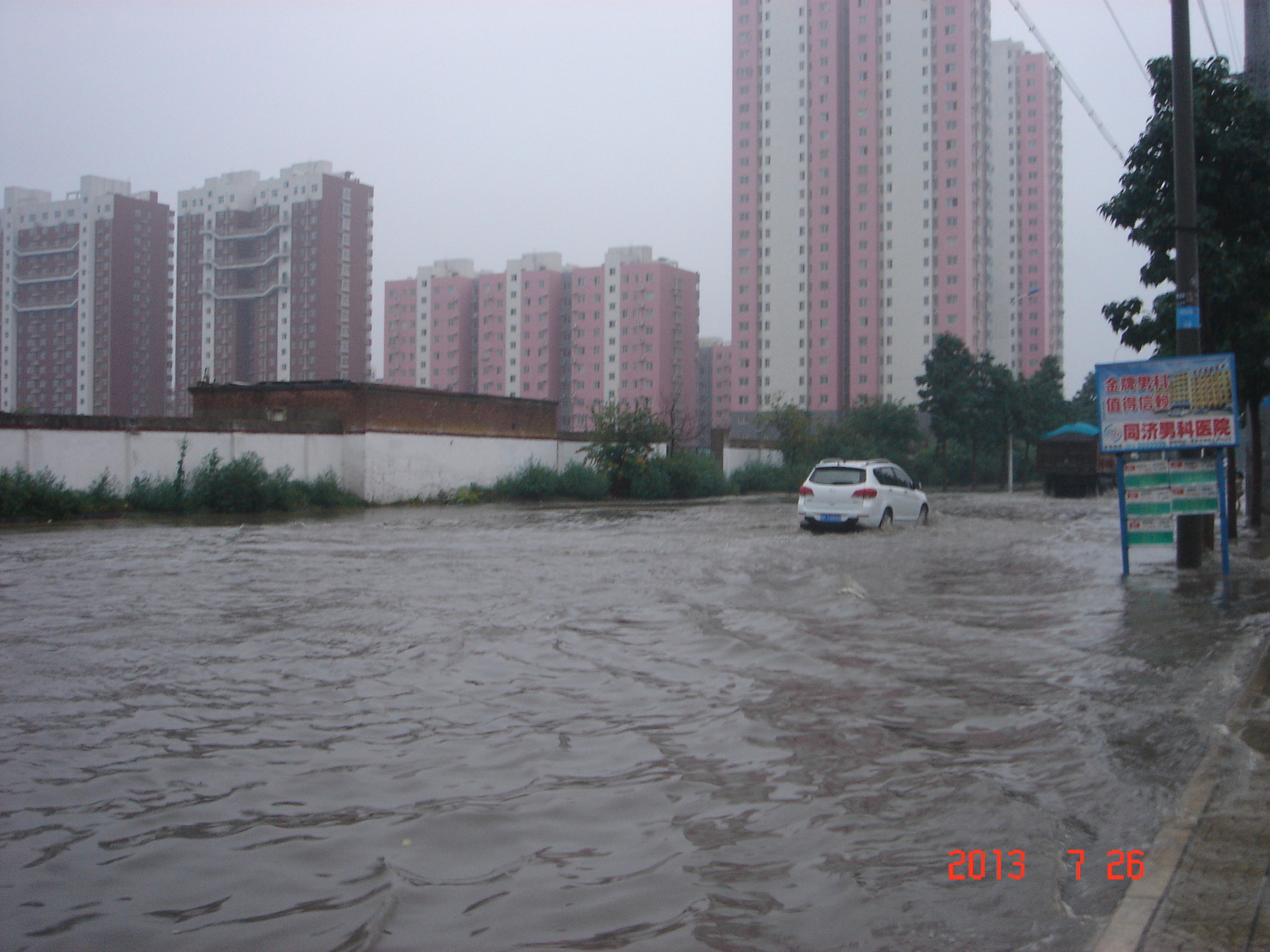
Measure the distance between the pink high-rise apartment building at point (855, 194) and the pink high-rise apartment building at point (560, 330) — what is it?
991 cm

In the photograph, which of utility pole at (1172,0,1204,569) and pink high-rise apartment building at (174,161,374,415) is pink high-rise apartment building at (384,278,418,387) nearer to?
pink high-rise apartment building at (174,161,374,415)

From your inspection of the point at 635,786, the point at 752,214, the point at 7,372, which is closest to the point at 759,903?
the point at 635,786

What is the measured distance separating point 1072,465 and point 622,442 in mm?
16499

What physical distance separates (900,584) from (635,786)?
8.09 metres

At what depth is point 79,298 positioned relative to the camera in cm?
7744

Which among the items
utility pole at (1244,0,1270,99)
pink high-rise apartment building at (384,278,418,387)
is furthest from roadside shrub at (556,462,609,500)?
pink high-rise apartment building at (384,278,418,387)

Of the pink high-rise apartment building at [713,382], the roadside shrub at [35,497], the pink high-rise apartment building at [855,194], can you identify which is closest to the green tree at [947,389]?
→ the pink high-rise apartment building at [855,194]

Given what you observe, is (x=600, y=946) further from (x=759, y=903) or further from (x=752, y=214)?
(x=752, y=214)

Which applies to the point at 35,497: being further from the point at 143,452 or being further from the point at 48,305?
the point at 48,305

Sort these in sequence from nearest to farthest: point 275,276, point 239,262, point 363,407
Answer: point 363,407 < point 275,276 < point 239,262

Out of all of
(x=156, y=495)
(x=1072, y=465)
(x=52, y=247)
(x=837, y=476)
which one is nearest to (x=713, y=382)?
(x=52, y=247)

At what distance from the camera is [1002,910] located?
3.41 metres

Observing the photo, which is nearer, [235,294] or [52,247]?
[52,247]

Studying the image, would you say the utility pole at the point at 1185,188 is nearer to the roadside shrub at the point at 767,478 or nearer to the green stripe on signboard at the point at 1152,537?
the green stripe on signboard at the point at 1152,537
